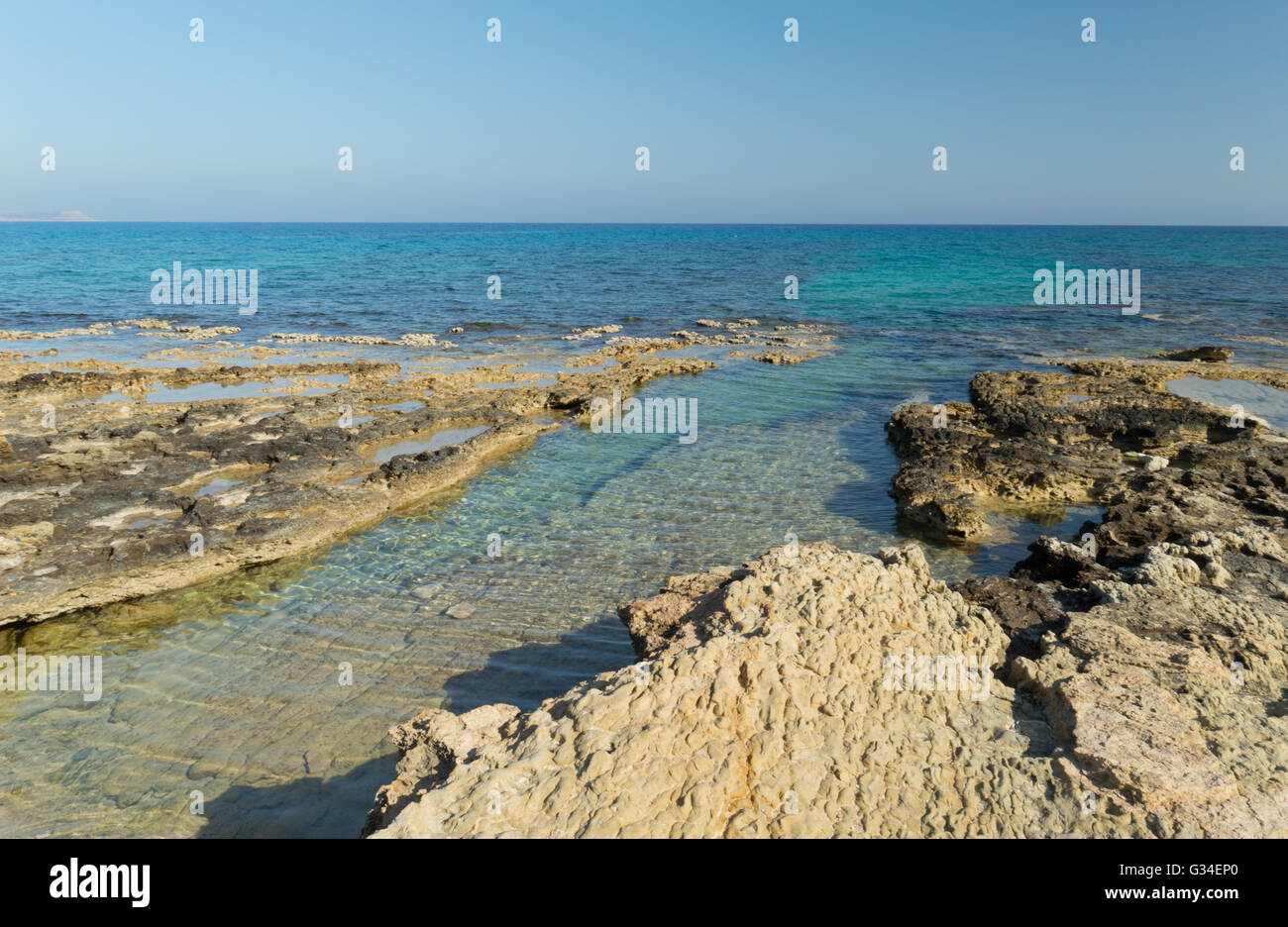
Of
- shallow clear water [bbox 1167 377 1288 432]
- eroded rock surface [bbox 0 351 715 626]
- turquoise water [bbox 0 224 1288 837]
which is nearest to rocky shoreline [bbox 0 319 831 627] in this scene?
eroded rock surface [bbox 0 351 715 626]

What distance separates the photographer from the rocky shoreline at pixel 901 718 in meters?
4.08

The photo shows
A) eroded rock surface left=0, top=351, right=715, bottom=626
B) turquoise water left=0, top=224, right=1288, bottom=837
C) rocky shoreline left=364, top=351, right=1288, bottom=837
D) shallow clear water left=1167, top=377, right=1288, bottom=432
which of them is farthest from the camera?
shallow clear water left=1167, top=377, right=1288, bottom=432

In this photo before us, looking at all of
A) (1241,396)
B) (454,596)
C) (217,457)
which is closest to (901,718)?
(454,596)

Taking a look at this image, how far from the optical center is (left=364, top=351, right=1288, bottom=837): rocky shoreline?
4.08m

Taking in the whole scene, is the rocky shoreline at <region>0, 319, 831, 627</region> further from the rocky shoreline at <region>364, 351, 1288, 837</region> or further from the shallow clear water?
the shallow clear water

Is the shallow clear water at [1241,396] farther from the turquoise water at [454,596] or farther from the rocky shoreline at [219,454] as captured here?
→ the rocky shoreline at [219,454]

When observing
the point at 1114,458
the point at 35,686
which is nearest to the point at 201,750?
the point at 35,686

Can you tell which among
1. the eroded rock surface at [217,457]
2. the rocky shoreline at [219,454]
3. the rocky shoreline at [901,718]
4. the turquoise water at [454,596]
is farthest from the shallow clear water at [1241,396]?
the eroded rock surface at [217,457]

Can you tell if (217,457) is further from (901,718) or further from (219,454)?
(901,718)

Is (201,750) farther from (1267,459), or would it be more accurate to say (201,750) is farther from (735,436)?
(1267,459)

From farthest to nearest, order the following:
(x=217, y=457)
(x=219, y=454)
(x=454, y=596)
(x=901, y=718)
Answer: (x=219, y=454) < (x=217, y=457) < (x=454, y=596) < (x=901, y=718)

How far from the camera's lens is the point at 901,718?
479cm
